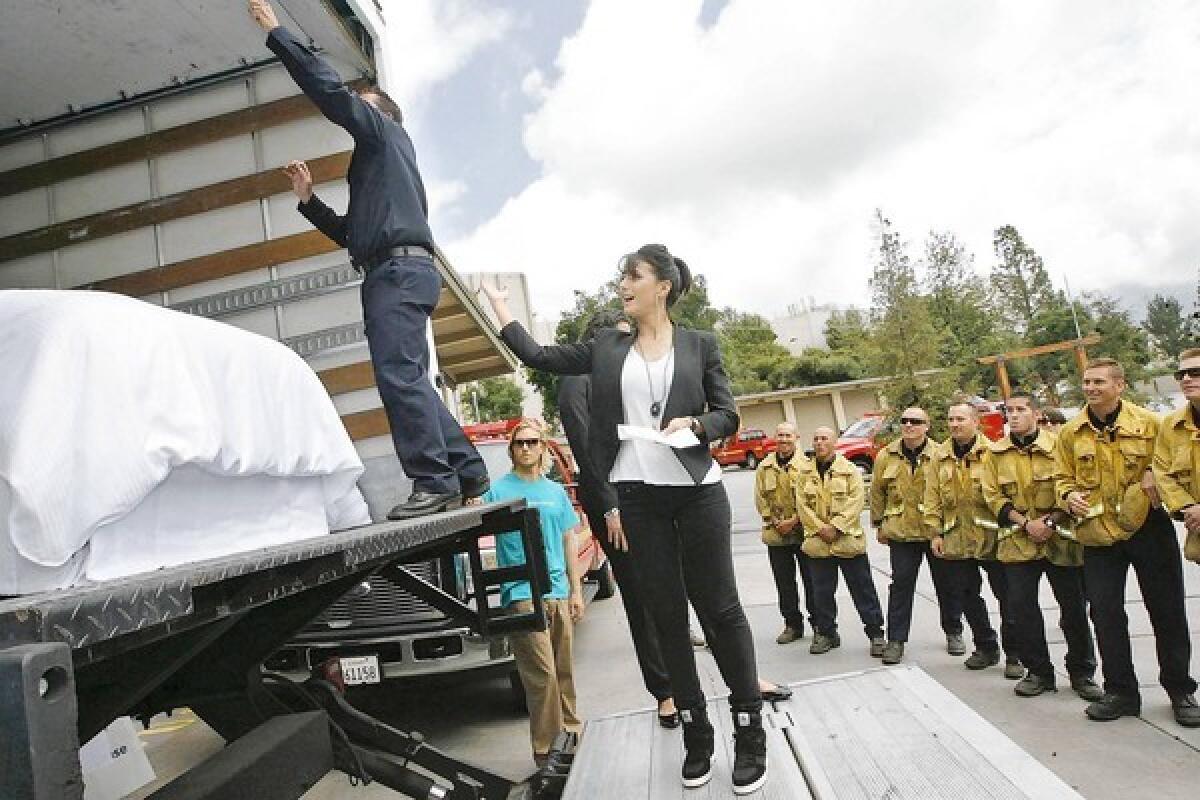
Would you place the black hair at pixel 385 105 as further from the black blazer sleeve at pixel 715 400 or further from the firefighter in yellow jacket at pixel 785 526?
the firefighter in yellow jacket at pixel 785 526

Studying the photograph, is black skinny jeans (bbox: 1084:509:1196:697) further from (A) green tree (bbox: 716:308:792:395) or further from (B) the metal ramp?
(A) green tree (bbox: 716:308:792:395)

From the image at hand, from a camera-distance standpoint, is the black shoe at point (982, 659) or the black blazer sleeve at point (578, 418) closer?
the black blazer sleeve at point (578, 418)

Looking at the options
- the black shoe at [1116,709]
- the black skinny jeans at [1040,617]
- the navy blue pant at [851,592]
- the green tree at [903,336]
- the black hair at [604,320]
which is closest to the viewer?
the black hair at [604,320]

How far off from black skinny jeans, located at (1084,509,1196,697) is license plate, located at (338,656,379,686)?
3.62 meters

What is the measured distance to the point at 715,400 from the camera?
8.75ft

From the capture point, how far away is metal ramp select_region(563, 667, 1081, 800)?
2.12m

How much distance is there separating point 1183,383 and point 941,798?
246 cm

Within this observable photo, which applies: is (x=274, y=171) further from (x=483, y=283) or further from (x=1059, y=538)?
(x=1059, y=538)

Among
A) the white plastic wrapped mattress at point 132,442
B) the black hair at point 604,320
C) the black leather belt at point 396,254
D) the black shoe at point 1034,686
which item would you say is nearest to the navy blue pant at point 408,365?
the black leather belt at point 396,254

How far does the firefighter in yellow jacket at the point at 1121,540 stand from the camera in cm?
367

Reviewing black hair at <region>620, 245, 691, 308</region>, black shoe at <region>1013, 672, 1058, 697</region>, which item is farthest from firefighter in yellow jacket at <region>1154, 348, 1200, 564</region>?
black hair at <region>620, 245, 691, 308</region>

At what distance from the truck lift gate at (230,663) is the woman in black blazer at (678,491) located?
1.77 ft

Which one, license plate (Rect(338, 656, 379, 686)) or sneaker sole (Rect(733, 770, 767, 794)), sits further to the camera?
license plate (Rect(338, 656, 379, 686))

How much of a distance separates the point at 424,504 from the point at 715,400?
40.9 inches
